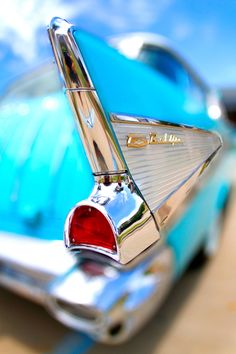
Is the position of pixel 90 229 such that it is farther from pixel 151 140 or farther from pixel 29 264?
pixel 29 264

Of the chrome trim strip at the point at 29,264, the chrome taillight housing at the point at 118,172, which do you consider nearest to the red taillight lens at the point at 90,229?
the chrome taillight housing at the point at 118,172

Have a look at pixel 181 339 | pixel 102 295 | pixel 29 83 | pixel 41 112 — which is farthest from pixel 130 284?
pixel 29 83

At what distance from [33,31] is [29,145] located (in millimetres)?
320

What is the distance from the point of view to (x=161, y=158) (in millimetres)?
549

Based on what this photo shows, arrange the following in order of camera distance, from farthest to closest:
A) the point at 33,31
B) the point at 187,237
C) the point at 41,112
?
the point at 187,237 < the point at 41,112 < the point at 33,31

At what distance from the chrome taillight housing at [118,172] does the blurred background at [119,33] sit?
130mm

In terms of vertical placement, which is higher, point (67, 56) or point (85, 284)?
point (67, 56)

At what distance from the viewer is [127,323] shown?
1.43 meters

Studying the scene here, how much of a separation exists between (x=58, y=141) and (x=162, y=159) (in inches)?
15.5

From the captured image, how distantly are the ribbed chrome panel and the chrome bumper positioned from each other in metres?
0.49

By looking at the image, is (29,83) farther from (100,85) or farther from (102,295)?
(100,85)

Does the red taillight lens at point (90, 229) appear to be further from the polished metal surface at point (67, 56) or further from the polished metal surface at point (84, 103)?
the polished metal surface at point (67, 56)

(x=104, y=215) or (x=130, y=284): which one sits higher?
(x=104, y=215)

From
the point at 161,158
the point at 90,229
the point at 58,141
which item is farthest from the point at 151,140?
the point at 58,141
